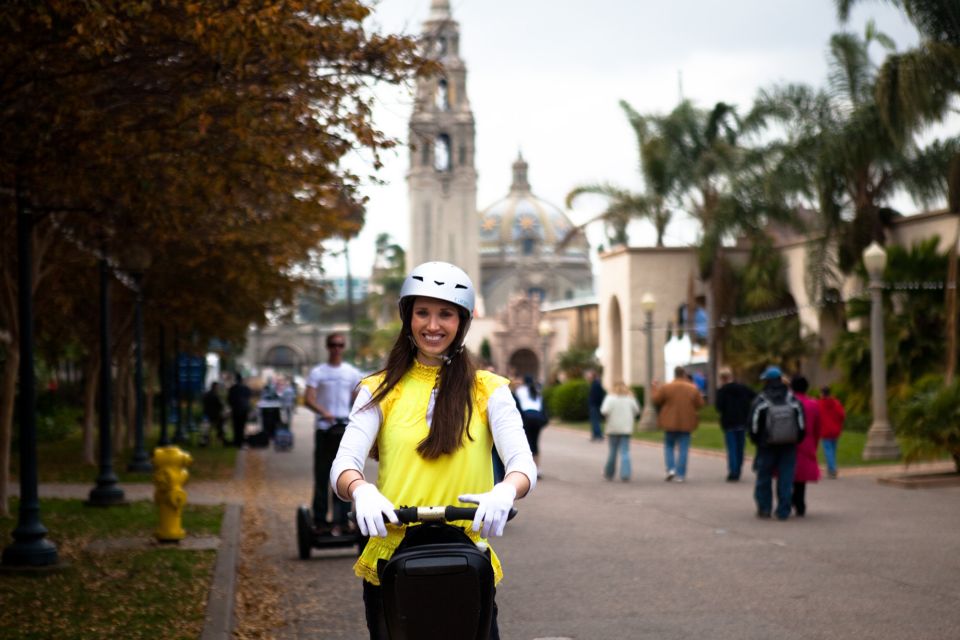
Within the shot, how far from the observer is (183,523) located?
15.4 meters

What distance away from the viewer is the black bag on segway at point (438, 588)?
4.23 metres

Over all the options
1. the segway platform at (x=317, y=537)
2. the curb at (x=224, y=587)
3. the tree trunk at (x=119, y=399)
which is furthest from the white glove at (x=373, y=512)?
the tree trunk at (x=119, y=399)

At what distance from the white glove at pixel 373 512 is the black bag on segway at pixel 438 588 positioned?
0.10 m

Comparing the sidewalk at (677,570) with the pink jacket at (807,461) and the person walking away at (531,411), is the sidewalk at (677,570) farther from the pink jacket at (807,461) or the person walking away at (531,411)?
the person walking away at (531,411)

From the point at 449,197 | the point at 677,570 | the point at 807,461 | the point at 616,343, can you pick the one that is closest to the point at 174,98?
the point at 677,570

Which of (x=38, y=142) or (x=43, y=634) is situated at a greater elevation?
(x=38, y=142)

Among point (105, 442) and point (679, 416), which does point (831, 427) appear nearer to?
point (679, 416)

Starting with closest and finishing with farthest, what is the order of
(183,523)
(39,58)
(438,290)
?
(438,290) < (39,58) < (183,523)

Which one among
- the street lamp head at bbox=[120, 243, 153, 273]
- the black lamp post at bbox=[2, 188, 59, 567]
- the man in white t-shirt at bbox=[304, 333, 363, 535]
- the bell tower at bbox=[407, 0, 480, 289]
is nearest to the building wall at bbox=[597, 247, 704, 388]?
the street lamp head at bbox=[120, 243, 153, 273]

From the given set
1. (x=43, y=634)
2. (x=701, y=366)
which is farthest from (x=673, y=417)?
(x=701, y=366)

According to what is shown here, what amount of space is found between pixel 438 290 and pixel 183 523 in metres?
11.4

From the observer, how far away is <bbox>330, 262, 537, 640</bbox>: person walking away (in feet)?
15.1

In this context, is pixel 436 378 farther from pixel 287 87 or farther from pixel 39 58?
pixel 287 87

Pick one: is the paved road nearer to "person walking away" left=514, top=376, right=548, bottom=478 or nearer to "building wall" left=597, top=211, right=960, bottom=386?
"person walking away" left=514, top=376, right=548, bottom=478
